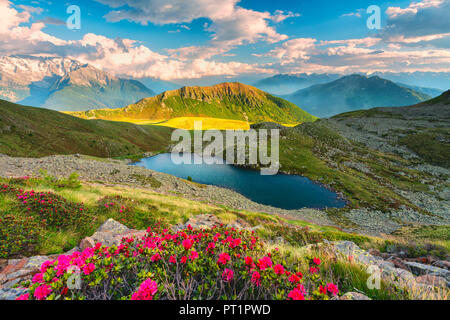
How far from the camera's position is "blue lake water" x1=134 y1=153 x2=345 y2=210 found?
43.3 m

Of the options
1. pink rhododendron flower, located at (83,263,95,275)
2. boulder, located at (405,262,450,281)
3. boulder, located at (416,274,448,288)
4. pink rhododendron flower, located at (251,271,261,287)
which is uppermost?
pink rhododendron flower, located at (83,263,95,275)

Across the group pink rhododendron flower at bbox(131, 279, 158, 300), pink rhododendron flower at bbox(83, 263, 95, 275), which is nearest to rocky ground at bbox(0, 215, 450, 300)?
pink rhododendron flower at bbox(83, 263, 95, 275)

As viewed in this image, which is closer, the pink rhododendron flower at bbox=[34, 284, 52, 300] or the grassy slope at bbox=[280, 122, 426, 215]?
the pink rhododendron flower at bbox=[34, 284, 52, 300]

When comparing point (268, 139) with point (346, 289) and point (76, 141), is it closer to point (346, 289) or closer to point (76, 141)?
point (76, 141)

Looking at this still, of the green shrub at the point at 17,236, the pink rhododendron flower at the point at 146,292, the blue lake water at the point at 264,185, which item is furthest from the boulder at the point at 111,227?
the blue lake water at the point at 264,185

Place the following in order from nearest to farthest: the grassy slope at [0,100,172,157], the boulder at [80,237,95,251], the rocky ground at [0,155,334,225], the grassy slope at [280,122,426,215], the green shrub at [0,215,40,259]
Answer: the green shrub at [0,215,40,259], the boulder at [80,237,95,251], the rocky ground at [0,155,334,225], the grassy slope at [280,122,426,215], the grassy slope at [0,100,172,157]

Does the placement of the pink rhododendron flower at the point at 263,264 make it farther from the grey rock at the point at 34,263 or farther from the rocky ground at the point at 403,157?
the rocky ground at the point at 403,157

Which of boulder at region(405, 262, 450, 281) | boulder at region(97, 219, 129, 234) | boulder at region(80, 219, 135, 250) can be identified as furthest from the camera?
boulder at region(97, 219, 129, 234)

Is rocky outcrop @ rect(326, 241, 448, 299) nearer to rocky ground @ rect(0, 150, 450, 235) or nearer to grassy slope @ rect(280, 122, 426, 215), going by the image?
rocky ground @ rect(0, 150, 450, 235)

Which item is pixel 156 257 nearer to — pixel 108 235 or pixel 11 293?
pixel 11 293

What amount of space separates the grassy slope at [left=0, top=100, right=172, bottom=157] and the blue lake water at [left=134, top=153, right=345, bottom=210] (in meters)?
16.8

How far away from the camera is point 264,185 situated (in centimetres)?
5303

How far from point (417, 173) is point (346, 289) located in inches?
3014
